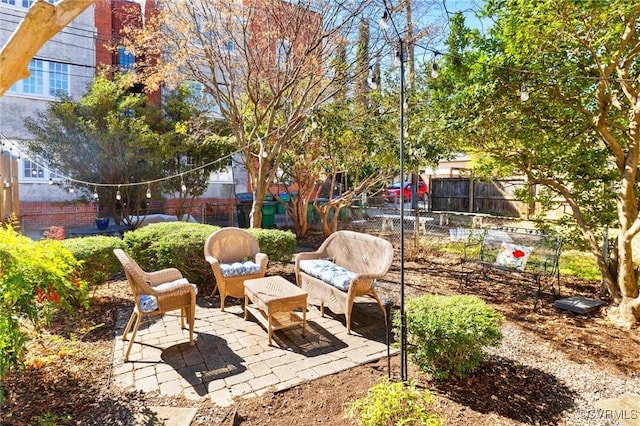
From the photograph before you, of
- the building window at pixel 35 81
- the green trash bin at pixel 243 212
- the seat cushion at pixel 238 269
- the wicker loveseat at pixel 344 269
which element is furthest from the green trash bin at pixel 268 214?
the building window at pixel 35 81

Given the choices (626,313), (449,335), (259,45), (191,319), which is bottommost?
(626,313)

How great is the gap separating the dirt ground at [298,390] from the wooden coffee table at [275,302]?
3.27ft

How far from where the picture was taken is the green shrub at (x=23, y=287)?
2535 millimetres

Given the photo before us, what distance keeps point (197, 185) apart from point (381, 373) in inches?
449

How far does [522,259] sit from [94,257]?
6530 millimetres

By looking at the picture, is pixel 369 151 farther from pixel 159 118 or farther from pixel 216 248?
pixel 159 118

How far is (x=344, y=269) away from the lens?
17.6 feet

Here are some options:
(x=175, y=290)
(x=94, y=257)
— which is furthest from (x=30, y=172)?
(x=175, y=290)

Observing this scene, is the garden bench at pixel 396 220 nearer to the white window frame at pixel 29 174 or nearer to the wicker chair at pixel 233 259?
the wicker chair at pixel 233 259

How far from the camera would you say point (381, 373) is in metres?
3.48

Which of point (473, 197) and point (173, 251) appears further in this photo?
point (473, 197)

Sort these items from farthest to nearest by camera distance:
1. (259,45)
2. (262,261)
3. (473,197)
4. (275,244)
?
(473,197), (259,45), (275,244), (262,261)

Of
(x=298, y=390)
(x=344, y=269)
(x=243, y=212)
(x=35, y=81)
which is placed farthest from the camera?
(x=35, y=81)

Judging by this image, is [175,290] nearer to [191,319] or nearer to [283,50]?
[191,319]
